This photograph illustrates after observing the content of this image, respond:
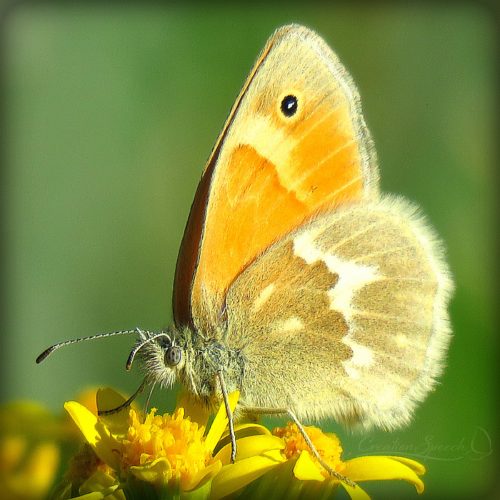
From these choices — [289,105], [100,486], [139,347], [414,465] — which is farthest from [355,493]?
[289,105]

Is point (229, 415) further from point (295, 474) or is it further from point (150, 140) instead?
point (150, 140)

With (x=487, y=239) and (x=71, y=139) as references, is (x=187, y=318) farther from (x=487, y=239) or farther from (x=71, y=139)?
(x=71, y=139)

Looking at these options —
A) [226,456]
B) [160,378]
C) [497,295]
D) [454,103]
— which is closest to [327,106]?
[160,378]

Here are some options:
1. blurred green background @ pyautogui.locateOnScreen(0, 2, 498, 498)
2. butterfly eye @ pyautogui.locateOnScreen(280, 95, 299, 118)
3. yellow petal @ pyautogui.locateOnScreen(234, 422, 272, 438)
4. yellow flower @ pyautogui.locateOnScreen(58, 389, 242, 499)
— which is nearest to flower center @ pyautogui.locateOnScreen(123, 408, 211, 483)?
yellow flower @ pyautogui.locateOnScreen(58, 389, 242, 499)

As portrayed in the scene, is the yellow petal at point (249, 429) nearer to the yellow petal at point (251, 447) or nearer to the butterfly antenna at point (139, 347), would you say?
the yellow petal at point (251, 447)


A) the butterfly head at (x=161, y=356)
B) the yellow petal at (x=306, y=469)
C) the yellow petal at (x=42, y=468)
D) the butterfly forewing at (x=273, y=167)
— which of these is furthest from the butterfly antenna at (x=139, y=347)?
the yellow petal at (x=306, y=469)
